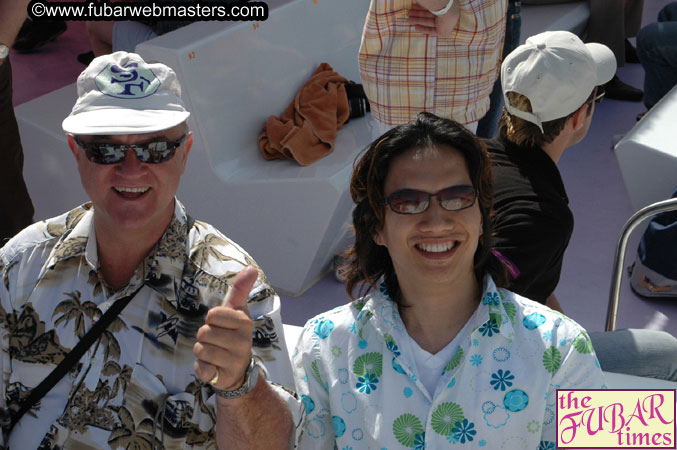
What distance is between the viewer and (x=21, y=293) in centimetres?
166

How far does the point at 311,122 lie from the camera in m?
3.35

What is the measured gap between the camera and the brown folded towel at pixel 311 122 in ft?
10.6

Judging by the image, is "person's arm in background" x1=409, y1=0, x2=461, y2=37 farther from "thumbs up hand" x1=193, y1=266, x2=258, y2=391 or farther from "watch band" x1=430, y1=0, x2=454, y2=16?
"thumbs up hand" x1=193, y1=266, x2=258, y2=391

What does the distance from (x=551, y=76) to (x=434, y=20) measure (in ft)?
1.43

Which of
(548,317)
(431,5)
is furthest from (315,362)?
(431,5)

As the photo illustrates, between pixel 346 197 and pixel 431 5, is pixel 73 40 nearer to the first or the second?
pixel 346 197

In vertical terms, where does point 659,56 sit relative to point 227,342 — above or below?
below

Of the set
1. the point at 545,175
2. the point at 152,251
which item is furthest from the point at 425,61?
the point at 152,251

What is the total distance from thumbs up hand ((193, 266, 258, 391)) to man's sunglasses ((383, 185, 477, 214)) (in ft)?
1.29

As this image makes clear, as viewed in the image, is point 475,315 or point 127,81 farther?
point 127,81

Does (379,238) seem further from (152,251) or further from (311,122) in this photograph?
(311,122)

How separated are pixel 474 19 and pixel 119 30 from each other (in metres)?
2.06

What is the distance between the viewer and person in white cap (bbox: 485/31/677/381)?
200cm

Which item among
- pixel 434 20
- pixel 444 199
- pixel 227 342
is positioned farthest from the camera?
pixel 434 20
